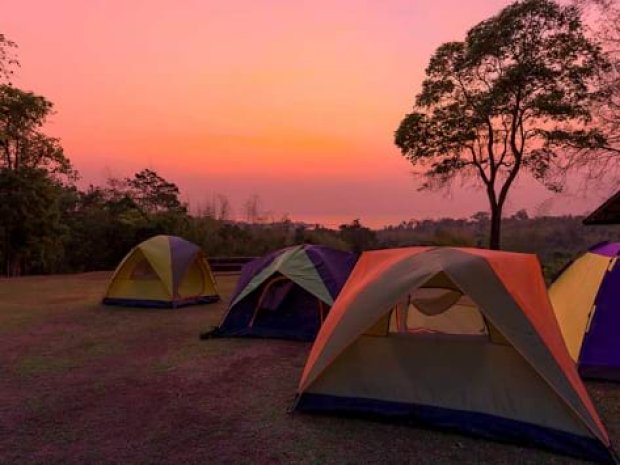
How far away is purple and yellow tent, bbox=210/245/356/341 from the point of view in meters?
7.06

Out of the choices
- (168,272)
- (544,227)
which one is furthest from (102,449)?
(544,227)

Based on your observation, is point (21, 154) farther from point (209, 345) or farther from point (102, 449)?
point (102, 449)

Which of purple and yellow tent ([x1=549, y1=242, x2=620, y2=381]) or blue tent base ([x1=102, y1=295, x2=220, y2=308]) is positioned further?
blue tent base ([x1=102, y1=295, x2=220, y2=308])

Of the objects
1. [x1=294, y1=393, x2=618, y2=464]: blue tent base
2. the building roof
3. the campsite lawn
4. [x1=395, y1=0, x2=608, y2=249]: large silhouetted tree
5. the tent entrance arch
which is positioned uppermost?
[x1=395, y1=0, x2=608, y2=249]: large silhouetted tree

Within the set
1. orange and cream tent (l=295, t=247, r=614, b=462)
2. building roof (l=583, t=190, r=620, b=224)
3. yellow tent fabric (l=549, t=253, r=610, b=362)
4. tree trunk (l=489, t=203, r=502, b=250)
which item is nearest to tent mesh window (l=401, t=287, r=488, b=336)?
orange and cream tent (l=295, t=247, r=614, b=462)

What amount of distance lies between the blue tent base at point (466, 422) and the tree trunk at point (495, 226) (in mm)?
14793

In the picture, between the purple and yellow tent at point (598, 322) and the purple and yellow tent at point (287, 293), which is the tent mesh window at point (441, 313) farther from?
the purple and yellow tent at point (287, 293)

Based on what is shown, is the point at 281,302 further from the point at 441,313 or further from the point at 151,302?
the point at 151,302

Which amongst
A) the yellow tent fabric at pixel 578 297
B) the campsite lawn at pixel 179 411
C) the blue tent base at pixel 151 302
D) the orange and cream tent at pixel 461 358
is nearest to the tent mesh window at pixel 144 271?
the blue tent base at pixel 151 302

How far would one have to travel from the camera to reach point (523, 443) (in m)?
3.65

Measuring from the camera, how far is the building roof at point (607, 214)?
356 inches

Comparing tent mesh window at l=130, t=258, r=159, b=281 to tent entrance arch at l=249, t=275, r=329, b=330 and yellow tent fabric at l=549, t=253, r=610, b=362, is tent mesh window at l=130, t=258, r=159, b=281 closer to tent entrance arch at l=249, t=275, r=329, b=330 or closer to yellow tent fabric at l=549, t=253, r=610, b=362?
tent entrance arch at l=249, t=275, r=329, b=330

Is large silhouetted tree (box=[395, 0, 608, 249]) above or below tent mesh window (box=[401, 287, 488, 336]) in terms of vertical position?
above

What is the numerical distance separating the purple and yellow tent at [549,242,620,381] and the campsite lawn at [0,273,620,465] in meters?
0.24
